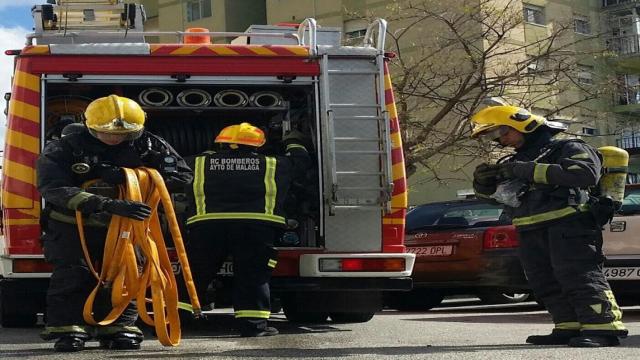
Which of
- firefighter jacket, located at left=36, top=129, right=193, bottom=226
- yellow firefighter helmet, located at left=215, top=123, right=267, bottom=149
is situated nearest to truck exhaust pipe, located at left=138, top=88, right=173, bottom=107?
yellow firefighter helmet, located at left=215, top=123, right=267, bottom=149

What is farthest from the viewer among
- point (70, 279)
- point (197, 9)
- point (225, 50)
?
point (197, 9)

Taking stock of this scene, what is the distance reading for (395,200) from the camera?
7.78 metres

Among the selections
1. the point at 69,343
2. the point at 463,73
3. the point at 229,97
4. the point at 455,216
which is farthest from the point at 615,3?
the point at 69,343

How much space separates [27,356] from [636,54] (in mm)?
34413

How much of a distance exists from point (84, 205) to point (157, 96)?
7.37 feet

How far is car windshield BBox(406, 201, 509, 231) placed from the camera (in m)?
10.4

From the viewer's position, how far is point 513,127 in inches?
257

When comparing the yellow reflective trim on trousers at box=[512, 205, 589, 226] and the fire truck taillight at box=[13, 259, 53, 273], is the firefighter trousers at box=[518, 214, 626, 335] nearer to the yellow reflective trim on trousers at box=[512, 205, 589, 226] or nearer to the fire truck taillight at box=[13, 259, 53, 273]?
the yellow reflective trim on trousers at box=[512, 205, 589, 226]

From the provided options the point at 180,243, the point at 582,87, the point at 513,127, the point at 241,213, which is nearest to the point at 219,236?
the point at 241,213

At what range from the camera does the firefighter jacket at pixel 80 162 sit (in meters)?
6.05

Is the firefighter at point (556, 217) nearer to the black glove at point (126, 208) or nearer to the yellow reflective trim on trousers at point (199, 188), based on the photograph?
the yellow reflective trim on trousers at point (199, 188)

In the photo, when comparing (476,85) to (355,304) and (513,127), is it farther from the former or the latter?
(513,127)

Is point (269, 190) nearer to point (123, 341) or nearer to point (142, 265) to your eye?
point (142, 265)

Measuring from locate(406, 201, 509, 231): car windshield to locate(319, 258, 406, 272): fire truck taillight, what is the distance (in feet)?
8.72
